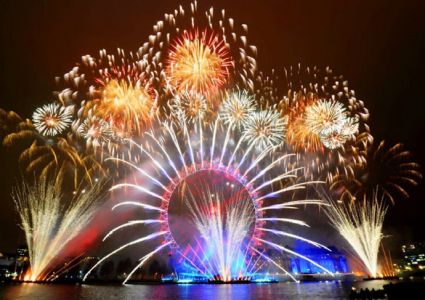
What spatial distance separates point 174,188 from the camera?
51719 millimetres

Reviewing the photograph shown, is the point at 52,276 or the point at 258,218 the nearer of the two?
the point at 258,218

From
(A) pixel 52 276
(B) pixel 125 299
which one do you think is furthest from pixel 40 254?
(A) pixel 52 276

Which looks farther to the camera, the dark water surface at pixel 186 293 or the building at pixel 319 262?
the building at pixel 319 262

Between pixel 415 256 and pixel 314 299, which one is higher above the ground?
pixel 415 256

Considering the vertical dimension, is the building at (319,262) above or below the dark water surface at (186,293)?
above

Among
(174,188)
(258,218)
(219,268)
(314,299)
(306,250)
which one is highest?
(306,250)

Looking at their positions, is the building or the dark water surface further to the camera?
the building

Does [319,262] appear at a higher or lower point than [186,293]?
higher

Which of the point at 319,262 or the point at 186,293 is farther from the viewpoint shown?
the point at 319,262

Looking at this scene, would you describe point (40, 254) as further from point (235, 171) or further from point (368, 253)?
point (368, 253)

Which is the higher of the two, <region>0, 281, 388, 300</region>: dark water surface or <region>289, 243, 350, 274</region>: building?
<region>289, 243, 350, 274</region>: building

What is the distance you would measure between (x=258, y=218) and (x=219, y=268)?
36.0 ft

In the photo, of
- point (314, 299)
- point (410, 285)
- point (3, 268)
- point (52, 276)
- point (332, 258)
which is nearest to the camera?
point (410, 285)

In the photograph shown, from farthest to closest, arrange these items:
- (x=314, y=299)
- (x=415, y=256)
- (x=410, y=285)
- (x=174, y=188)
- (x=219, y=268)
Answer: (x=415, y=256)
(x=219, y=268)
(x=174, y=188)
(x=314, y=299)
(x=410, y=285)
